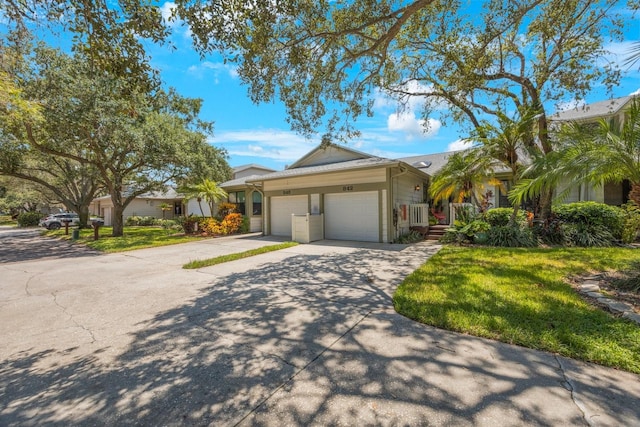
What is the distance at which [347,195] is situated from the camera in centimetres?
1214

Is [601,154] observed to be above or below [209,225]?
above

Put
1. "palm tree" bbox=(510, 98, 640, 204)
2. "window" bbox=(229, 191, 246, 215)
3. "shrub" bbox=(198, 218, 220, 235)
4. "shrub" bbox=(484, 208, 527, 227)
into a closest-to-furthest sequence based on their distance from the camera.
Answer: "palm tree" bbox=(510, 98, 640, 204), "shrub" bbox=(484, 208, 527, 227), "shrub" bbox=(198, 218, 220, 235), "window" bbox=(229, 191, 246, 215)

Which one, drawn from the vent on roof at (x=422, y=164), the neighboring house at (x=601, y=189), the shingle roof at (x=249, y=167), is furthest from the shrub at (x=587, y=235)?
the shingle roof at (x=249, y=167)

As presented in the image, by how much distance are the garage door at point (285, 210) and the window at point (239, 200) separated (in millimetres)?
4607

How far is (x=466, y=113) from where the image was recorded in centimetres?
1217

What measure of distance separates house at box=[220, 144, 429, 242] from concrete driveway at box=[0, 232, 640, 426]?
252 inches

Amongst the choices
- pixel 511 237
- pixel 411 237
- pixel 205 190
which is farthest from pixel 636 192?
pixel 205 190

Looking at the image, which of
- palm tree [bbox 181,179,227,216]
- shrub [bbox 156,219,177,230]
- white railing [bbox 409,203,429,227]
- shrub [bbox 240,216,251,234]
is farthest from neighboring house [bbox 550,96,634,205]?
shrub [bbox 156,219,177,230]

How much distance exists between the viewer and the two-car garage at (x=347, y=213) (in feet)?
37.5

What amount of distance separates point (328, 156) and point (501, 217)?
350 inches

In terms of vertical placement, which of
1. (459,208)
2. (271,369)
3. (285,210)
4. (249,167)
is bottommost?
(271,369)

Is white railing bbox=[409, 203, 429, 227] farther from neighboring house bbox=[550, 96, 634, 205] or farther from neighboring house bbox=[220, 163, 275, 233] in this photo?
neighboring house bbox=[220, 163, 275, 233]

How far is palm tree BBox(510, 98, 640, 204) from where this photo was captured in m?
4.53

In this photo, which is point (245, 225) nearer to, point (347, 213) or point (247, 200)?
point (247, 200)
